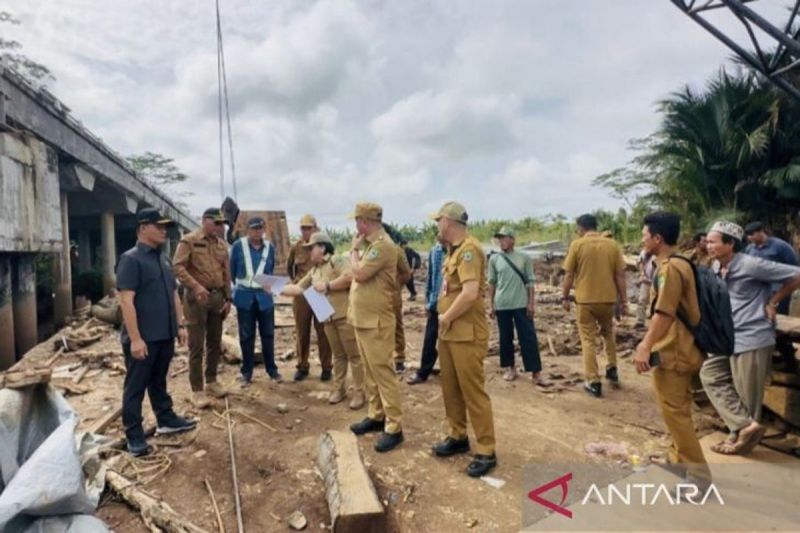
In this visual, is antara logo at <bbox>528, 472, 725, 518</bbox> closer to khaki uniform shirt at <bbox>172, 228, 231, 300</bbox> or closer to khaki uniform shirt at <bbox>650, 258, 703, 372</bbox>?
khaki uniform shirt at <bbox>650, 258, 703, 372</bbox>

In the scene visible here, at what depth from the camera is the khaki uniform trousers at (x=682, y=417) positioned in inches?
117

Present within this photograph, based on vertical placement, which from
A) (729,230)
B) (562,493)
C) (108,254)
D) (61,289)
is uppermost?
(108,254)

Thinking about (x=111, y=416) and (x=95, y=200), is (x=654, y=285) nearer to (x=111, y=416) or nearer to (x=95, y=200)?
(x=111, y=416)

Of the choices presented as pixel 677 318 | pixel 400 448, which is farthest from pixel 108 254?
pixel 677 318

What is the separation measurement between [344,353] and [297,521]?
216 cm

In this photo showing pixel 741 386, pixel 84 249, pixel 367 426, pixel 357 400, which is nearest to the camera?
pixel 741 386

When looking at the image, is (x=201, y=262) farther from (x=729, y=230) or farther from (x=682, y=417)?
(x=729, y=230)

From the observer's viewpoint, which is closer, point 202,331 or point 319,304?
point 319,304

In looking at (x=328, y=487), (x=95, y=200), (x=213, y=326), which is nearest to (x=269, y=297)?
(x=213, y=326)

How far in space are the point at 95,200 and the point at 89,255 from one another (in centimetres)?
773

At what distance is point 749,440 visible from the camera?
361cm

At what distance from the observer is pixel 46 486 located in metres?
2.24

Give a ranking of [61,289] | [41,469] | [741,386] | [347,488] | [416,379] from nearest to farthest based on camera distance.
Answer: [41,469] → [347,488] → [741,386] → [416,379] → [61,289]

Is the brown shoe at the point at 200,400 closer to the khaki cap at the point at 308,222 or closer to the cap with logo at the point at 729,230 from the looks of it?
the khaki cap at the point at 308,222
